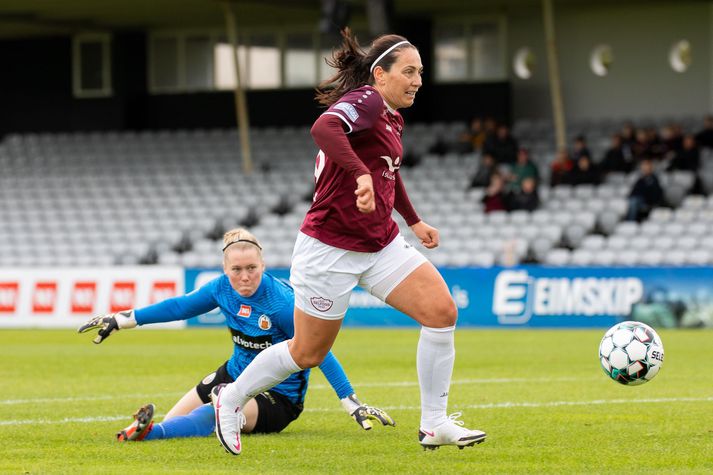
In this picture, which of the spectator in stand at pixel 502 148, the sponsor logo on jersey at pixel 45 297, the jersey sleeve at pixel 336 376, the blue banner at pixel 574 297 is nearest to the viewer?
the jersey sleeve at pixel 336 376

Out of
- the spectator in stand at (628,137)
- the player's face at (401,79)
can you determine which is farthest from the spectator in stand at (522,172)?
the player's face at (401,79)

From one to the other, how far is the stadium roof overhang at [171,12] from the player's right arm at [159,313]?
20.4 meters

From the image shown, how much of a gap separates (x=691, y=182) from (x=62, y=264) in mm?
12684

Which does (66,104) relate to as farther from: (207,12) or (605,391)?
(605,391)

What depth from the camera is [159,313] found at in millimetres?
7191

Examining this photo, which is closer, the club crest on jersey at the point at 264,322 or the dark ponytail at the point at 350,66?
the dark ponytail at the point at 350,66

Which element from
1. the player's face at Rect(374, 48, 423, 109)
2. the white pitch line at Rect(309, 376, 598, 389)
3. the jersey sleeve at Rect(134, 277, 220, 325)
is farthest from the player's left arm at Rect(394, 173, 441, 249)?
the white pitch line at Rect(309, 376, 598, 389)

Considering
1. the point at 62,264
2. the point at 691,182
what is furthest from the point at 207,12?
the point at 691,182

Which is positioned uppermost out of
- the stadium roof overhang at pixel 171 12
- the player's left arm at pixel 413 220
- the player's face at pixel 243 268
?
the stadium roof overhang at pixel 171 12

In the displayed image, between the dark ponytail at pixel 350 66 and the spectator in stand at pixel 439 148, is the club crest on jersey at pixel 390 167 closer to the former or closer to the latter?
the dark ponytail at pixel 350 66

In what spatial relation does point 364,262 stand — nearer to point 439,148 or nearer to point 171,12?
point 439,148

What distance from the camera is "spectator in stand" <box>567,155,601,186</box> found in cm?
2483

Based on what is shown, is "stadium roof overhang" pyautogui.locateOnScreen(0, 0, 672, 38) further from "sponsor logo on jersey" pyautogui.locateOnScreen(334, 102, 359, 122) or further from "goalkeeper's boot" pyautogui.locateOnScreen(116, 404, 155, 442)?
"sponsor logo on jersey" pyautogui.locateOnScreen(334, 102, 359, 122)

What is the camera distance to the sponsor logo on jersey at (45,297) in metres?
21.6
